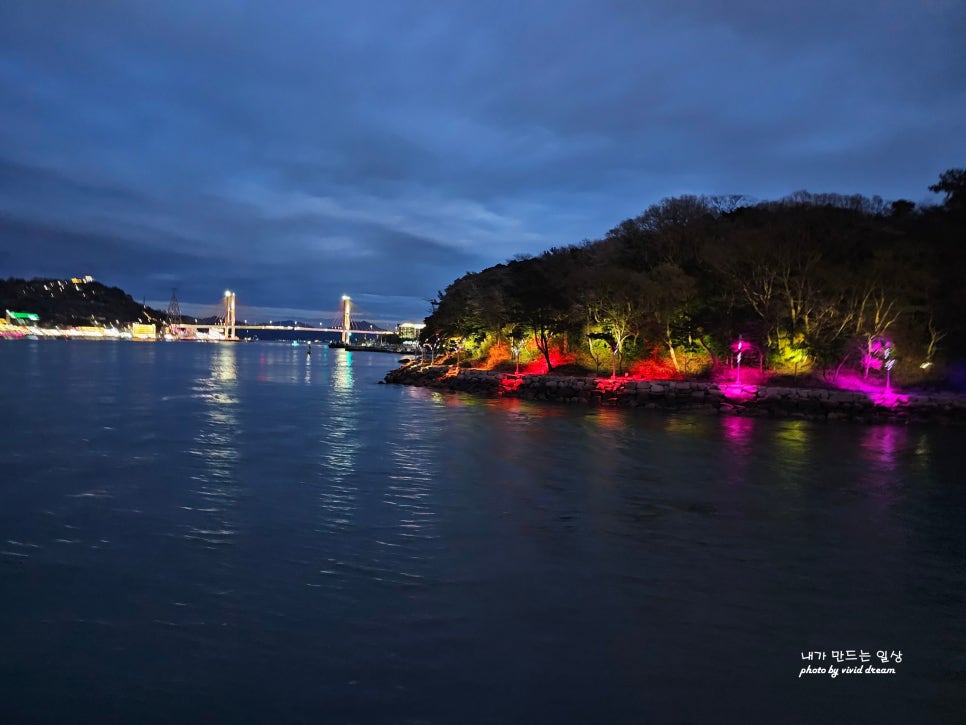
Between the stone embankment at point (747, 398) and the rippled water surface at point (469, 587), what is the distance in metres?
11.8

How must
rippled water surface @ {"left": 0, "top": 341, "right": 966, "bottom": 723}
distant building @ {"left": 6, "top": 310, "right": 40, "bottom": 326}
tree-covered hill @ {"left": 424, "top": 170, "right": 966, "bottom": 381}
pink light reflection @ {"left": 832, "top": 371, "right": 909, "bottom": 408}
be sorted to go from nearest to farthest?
1. rippled water surface @ {"left": 0, "top": 341, "right": 966, "bottom": 723}
2. pink light reflection @ {"left": 832, "top": 371, "right": 909, "bottom": 408}
3. tree-covered hill @ {"left": 424, "top": 170, "right": 966, "bottom": 381}
4. distant building @ {"left": 6, "top": 310, "right": 40, "bottom": 326}

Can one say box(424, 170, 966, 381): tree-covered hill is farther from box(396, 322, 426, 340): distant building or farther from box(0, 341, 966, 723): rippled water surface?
box(396, 322, 426, 340): distant building

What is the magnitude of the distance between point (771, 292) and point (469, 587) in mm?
29257

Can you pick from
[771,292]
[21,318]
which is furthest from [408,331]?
[771,292]

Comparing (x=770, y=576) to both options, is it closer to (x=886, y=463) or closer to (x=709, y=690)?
(x=709, y=690)

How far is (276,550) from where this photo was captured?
8180 mm

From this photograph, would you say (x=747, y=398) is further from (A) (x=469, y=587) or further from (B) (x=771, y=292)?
(A) (x=469, y=587)

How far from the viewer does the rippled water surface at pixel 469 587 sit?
16.3ft

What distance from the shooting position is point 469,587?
23.1ft

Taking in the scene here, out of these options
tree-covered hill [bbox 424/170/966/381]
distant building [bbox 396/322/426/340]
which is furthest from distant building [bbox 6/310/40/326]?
tree-covered hill [bbox 424/170/966/381]

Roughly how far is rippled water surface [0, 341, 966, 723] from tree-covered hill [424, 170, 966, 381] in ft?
57.1

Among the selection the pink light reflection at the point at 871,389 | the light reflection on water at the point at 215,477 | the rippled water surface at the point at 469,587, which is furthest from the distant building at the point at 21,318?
the pink light reflection at the point at 871,389

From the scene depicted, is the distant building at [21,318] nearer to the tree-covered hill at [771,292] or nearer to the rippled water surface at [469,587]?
the tree-covered hill at [771,292]

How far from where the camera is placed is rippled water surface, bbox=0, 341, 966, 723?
495cm
